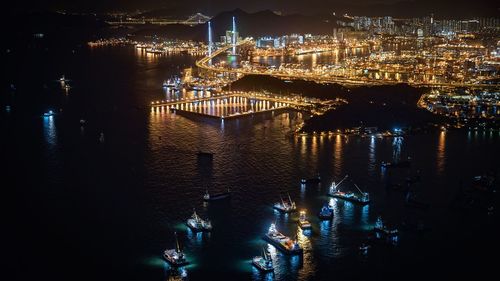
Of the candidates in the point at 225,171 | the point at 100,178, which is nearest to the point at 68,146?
the point at 100,178

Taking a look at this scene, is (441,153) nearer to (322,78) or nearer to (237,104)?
(237,104)

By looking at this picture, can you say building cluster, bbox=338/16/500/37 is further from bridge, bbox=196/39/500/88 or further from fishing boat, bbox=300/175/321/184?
fishing boat, bbox=300/175/321/184

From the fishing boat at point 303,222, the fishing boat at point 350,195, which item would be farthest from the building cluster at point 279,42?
the fishing boat at point 303,222

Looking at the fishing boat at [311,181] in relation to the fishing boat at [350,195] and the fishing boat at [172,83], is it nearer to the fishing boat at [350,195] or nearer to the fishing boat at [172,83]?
the fishing boat at [350,195]

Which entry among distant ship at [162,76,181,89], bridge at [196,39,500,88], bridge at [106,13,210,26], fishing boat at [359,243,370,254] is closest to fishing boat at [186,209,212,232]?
fishing boat at [359,243,370,254]

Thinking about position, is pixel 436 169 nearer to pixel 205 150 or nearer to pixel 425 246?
pixel 425 246

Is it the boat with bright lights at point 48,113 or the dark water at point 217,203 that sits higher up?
the boat with bright lights at point 48,113
